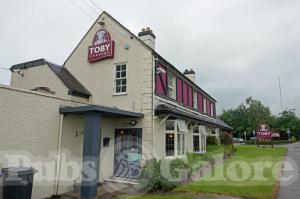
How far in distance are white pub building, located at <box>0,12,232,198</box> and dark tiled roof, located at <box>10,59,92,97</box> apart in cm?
6

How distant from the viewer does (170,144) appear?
14195 millimetres

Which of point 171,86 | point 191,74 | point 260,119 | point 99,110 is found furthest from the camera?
point 260,119

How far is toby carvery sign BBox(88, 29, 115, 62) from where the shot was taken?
13.9 metres

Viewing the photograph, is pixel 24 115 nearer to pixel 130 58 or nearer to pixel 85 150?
pixel 85 150

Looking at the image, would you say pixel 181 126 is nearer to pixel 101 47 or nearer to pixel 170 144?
pixel 170 144

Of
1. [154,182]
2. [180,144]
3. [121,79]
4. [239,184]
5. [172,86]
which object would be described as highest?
[172,86]

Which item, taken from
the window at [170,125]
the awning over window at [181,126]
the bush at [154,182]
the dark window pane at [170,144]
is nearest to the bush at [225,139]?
the awning over window at [181,126]

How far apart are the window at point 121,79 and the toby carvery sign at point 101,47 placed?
87cm

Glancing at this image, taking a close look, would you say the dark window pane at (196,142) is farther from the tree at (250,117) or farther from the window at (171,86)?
Result: the tree at (250,117)

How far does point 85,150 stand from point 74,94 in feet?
15.2

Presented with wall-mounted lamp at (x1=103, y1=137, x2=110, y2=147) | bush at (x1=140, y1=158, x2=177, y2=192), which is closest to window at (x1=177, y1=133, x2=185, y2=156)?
wall-mounted lamp at (x1=103, y1=137, x2=110, y2=147)

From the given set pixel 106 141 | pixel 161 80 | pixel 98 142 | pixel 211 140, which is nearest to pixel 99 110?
pixel 98 142

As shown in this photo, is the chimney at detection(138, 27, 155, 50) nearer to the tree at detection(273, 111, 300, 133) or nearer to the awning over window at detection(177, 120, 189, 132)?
the awning over window at detection(177, 120, 189, 132)

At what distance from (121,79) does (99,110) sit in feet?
14.4
